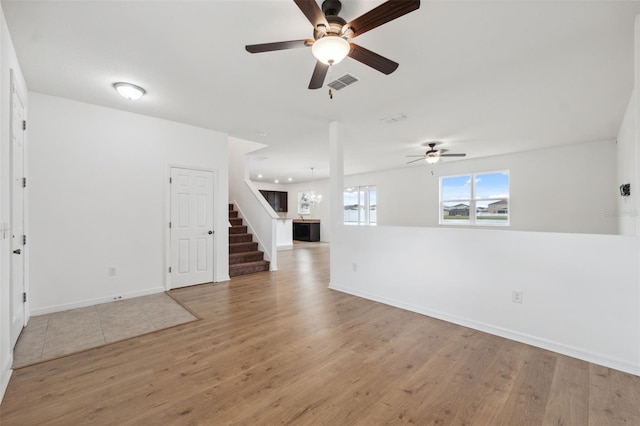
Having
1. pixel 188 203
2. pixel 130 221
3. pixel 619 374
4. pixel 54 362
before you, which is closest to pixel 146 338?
pixel 54 362

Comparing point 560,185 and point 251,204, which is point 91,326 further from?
point 560,185

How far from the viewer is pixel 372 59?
2.14 metres

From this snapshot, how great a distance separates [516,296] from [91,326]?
464 cm

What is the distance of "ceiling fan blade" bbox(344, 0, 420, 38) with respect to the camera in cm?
159

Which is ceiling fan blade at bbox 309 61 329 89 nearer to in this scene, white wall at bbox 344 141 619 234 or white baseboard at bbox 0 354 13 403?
white baseboard at bbox 0 354 13 403

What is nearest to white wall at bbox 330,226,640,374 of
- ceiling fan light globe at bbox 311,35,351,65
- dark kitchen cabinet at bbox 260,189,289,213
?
ceiling fan light globe at bbox 311,35,351,65

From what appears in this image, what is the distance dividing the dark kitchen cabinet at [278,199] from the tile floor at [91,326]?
895 centimetres

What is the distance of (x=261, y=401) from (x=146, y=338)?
5.52ft

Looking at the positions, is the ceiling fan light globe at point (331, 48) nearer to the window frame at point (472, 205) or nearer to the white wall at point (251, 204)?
the white wall at point (251, 204)

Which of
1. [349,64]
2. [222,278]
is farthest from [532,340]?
[222,278]

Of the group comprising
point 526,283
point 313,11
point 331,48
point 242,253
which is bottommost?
point 242,253

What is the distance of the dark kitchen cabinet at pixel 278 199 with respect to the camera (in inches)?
502

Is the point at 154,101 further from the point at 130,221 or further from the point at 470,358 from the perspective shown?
the point at 470,358

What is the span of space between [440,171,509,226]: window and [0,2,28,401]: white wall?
874 centimetres
